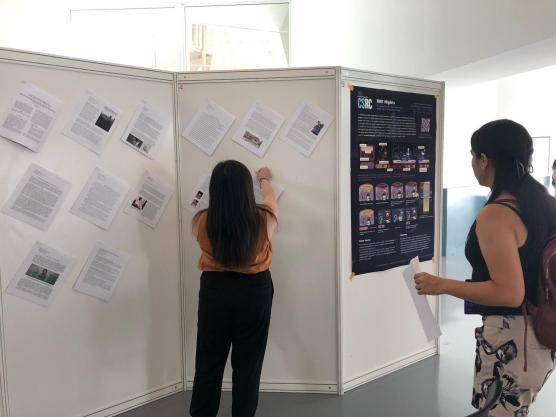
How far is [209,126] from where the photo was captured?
2432 millimetres

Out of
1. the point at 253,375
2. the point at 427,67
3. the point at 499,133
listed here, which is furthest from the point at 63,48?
the point at 499,133

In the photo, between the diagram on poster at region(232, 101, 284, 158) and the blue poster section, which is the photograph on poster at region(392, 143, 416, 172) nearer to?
the blue poster section

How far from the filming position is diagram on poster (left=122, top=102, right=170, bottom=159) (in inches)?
90.0

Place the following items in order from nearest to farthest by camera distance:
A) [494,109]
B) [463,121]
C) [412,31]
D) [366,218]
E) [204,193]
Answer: [204,193], [366,218], [412,31], [463,121], [494,109]

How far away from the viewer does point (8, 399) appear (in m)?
2.03

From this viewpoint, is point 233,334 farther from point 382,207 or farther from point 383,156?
point 383,156

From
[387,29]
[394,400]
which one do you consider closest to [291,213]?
[394,400]

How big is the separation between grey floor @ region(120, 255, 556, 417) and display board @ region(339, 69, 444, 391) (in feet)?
0.38

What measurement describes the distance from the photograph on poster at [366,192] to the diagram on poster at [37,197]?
5.23 ft

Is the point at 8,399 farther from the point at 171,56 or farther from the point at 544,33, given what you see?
the point at 171,56

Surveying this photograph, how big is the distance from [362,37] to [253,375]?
3.54 meters

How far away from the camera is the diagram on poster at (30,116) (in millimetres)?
1956

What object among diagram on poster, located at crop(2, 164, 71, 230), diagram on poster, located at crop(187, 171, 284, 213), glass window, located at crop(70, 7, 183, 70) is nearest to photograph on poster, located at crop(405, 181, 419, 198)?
diagram on poster, located at crop(187, 171, 284, 213)

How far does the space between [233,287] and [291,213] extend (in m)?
0.69
